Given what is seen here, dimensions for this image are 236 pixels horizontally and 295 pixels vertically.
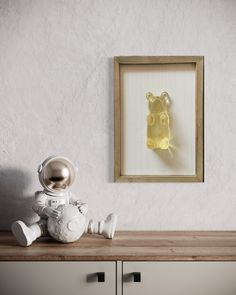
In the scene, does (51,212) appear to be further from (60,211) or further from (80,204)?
(80,204)

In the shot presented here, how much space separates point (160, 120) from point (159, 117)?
0.05 ft

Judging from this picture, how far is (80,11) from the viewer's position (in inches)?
81.2

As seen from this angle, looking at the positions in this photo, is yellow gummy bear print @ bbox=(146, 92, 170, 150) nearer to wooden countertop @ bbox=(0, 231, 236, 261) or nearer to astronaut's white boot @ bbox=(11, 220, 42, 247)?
wooden countertop @ bbox=(0, 231, 236, 261)

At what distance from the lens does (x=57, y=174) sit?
1882 millimetres

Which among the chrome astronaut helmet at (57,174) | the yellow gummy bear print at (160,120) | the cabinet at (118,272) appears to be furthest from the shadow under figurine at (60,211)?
the yellow gummy bear print at (160,120)

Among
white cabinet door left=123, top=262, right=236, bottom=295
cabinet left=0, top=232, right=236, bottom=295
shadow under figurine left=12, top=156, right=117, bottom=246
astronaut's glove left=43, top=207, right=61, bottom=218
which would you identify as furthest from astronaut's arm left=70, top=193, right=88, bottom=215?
white cabinet door left=123, top=262, right=236, bottom=295

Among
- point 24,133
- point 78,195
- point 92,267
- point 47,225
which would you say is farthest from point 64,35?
point 92,267

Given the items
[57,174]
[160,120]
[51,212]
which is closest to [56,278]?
[51,212]

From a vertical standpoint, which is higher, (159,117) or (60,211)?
(159,117)

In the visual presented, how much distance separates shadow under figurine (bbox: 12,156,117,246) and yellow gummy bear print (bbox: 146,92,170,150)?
1.26 ft

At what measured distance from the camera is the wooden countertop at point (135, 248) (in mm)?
1648

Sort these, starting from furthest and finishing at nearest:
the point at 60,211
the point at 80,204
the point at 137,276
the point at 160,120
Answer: the point at 160,120 → the point at 80,204 → the point at 60,211 → the point at 137,276

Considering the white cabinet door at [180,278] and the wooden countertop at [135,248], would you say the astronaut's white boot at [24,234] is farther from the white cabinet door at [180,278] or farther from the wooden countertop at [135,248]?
the white cabinet door at [180,278]

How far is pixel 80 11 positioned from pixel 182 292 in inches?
49.2
